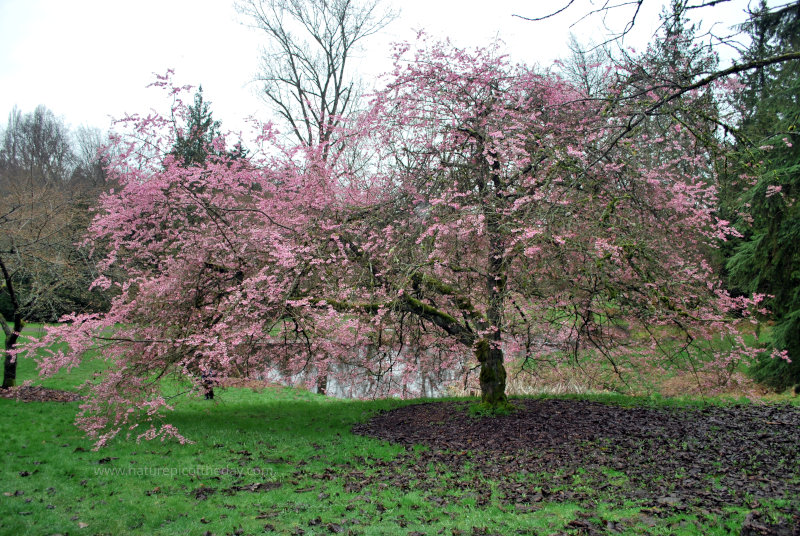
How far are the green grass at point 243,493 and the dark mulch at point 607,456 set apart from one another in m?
0.15

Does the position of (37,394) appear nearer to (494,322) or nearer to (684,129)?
(494,322)

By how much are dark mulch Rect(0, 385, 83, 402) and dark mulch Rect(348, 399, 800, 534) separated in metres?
7.07

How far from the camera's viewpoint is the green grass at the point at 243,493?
4262 mm

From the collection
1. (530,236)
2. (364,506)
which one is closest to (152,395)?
(364,506)

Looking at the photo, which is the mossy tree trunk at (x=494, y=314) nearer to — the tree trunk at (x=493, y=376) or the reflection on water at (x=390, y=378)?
the tree trunk at (x=493, y=376)

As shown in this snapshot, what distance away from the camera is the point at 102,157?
7.69m

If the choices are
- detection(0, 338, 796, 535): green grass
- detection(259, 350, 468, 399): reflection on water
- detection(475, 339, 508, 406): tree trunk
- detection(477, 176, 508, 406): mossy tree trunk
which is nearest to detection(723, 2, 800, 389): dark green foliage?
detection(477, 176, 508, 406): mossy tree trunk

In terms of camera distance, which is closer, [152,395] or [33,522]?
[33,522]

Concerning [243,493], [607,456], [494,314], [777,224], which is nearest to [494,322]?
[494,314]

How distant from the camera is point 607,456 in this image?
6180mm

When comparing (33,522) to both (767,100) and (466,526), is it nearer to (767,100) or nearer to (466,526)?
(466,526)

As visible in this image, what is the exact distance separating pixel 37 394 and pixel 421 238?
9.86 meters

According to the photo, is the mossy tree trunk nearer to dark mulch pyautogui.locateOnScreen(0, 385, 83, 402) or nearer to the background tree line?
Result: the background tree line

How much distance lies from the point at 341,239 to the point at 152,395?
3837mm
